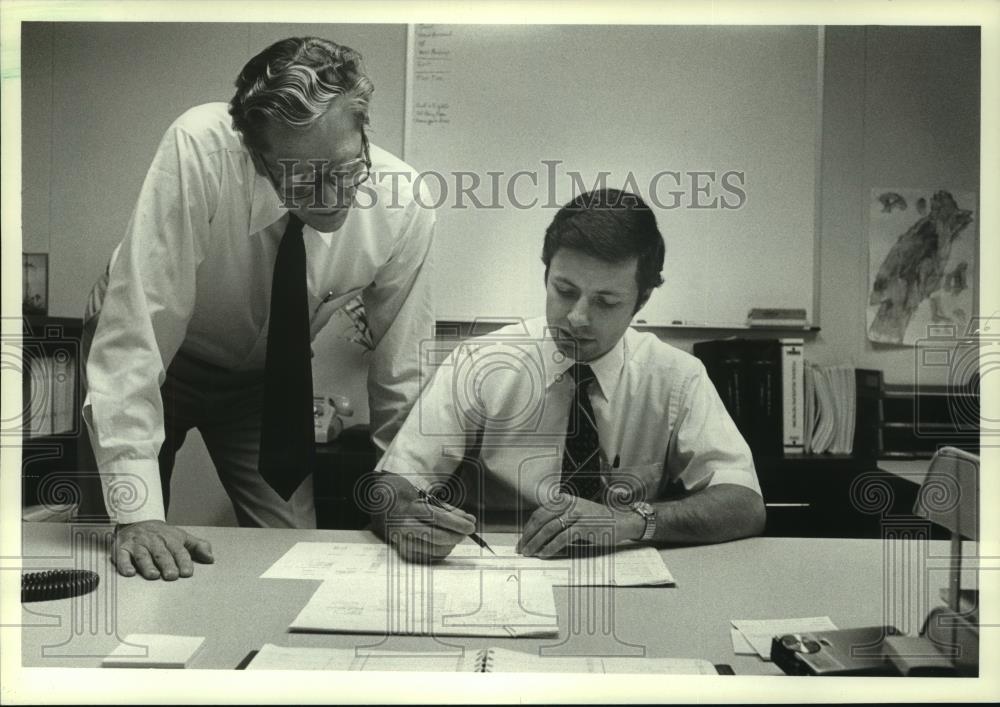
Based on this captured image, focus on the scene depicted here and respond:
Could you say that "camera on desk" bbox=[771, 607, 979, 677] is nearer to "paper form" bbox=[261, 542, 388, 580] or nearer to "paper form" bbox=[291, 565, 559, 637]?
"paper form" bbox=[291, 565, 559, 637]

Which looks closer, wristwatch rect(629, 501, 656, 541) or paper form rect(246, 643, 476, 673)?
paper form rect(246, 643, 476, 673)

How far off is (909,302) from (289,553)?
55.3 inches

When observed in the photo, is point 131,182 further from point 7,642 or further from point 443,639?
point 443,639

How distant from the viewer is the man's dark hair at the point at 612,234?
184 cm

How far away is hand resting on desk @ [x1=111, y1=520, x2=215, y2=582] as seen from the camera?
183cm

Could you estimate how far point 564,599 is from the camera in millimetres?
1801

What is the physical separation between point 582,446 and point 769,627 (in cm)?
51

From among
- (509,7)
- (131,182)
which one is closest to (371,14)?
(509,7)

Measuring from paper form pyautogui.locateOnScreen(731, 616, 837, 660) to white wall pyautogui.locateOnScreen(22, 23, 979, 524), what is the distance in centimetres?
54

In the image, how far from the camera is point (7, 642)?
1.89 m

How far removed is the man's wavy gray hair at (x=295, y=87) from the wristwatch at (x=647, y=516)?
3.21ft

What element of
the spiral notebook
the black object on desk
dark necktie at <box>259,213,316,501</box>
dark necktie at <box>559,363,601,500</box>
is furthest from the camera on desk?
dark necktie at <box>259,213,316,501</box>

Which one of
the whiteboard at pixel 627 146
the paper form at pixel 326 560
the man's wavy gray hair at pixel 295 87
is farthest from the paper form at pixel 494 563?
the man's wavy gray hair at pixel 295 87

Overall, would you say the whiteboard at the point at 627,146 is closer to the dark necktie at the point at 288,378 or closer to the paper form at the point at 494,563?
the dark necktie at the point at 288,378
